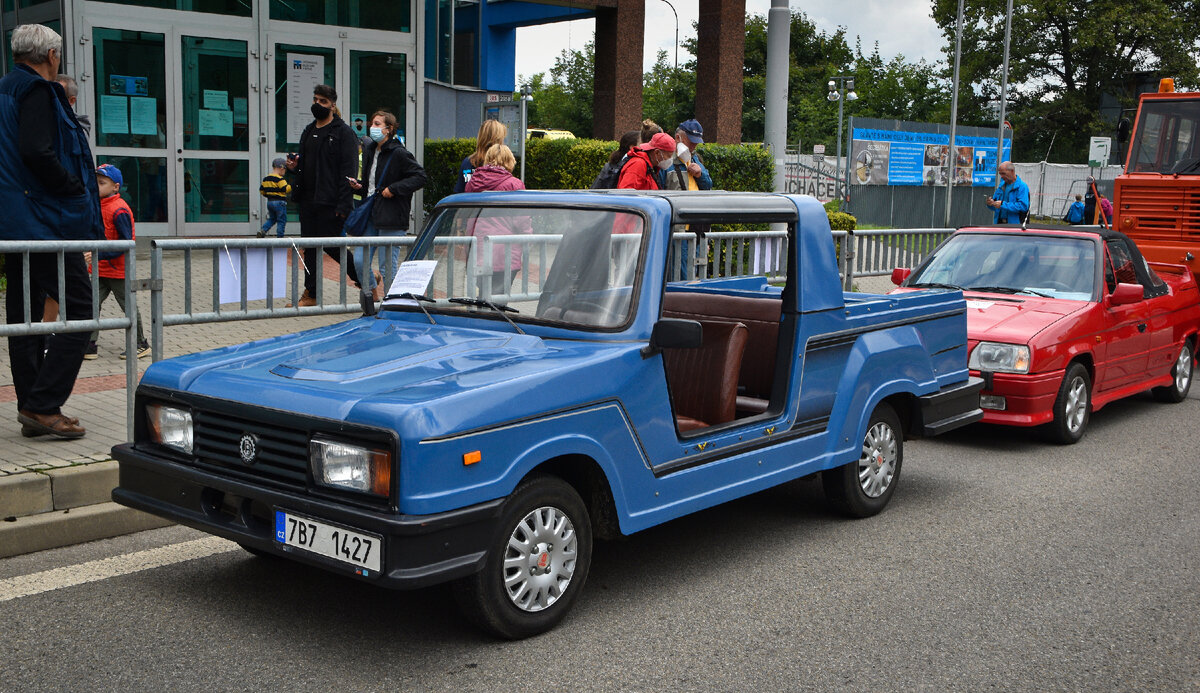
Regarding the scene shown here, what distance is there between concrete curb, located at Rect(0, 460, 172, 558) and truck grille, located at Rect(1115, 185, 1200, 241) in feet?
38.1

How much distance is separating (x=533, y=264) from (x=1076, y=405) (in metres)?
5.07

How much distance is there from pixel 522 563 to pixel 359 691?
720mm

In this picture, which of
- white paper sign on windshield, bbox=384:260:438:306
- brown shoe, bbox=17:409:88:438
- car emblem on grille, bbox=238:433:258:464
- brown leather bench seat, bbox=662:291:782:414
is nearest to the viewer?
car emblem on grille, bbox=238:433:258:464

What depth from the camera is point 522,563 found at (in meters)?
4.18

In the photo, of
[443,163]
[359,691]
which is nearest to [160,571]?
[359,691]

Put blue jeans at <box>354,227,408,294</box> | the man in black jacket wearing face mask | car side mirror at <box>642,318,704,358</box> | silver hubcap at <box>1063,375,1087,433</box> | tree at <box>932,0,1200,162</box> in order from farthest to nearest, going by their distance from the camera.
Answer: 1. tree at <box>932,0,1200,162</box>
2. the man in black jacket wearing face mask
3. silver hubcap at <box>1063,375,1087,433</box>
4. blue jeans at <box>354,227,408,294</box>
5. car side mirror at <box>642,318,704,358</box>

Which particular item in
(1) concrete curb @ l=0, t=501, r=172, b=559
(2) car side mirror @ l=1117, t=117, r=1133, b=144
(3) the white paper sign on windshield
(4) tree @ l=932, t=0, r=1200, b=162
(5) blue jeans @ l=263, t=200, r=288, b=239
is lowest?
(1) concrete curb @ l=0, t=501, r=172, b=559

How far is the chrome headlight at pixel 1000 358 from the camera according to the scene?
794 cm

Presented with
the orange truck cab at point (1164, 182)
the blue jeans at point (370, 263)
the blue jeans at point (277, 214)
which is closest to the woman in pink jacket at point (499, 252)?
the blue jeans at point (370, 263)

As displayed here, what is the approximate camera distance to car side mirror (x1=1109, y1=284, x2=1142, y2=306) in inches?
342

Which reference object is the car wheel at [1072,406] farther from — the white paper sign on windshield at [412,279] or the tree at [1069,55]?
the tree at [1069,55]

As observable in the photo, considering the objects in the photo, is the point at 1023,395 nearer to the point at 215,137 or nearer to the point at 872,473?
the point at 872,473

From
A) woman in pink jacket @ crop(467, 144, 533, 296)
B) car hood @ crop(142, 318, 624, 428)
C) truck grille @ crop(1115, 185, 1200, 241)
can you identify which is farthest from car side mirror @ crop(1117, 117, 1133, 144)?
car hood @ crop(142, 318, 624, 428)

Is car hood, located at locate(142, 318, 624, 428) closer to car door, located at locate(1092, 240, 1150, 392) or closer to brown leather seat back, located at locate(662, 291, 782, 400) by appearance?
brown leather seat back, located at locate(662, 291, 782, 400)
